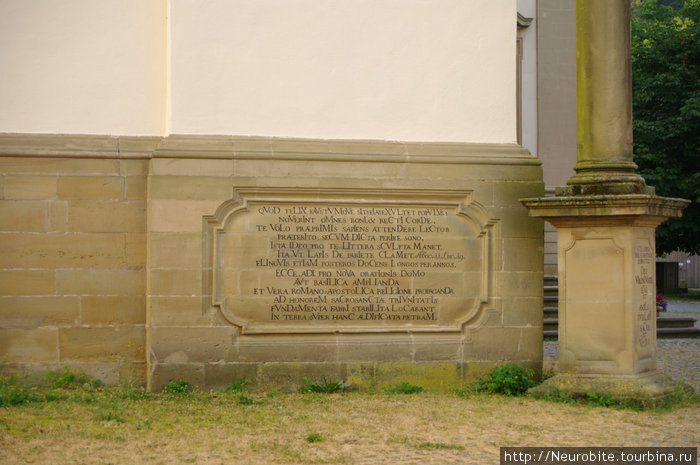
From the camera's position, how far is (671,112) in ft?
79.9

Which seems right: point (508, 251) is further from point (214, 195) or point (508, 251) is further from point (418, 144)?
point (214, 195)

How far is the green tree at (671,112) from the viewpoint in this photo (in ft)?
76.3

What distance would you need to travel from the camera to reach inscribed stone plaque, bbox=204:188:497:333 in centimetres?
822

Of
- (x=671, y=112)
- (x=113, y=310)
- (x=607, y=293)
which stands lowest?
(x=113, y=310)

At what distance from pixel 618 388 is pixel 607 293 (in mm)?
867

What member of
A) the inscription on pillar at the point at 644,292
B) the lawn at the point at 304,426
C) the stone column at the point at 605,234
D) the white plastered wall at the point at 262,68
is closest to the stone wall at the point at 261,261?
the white plastered wall at the point at 262,68

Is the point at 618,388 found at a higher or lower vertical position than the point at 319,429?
higher

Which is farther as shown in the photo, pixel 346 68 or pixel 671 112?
pixel 671 112

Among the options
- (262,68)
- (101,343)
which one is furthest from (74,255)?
(262,68)

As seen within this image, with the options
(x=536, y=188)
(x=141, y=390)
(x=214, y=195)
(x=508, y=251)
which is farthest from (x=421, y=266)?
(x=141, y=390)

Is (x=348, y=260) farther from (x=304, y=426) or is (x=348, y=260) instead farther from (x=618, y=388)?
(x=618, y=388)

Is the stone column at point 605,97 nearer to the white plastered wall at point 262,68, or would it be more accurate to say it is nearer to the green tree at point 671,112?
the white plastered wall at point 262,68

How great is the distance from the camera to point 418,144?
8602 millimetres

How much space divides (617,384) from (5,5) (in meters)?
6.73
